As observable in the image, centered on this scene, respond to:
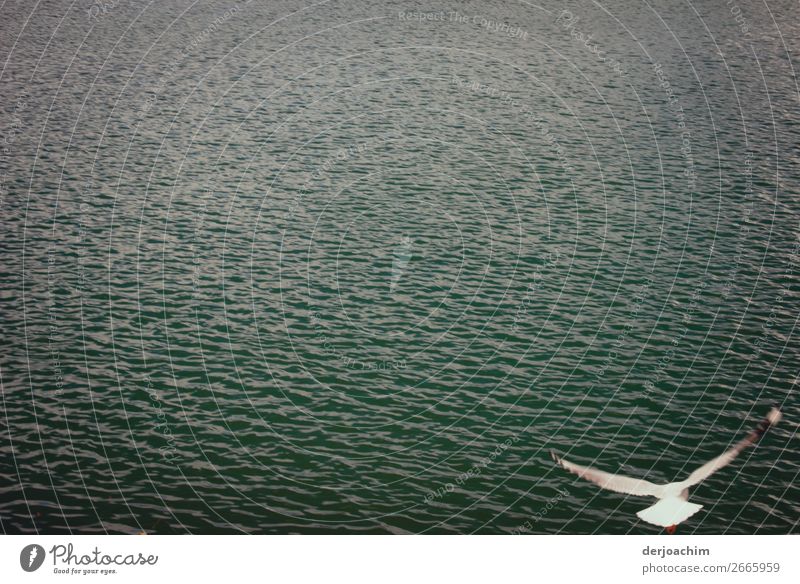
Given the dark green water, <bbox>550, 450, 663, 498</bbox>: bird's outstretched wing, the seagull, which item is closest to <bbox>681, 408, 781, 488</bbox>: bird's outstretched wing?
the seagull

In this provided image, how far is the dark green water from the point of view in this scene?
4631 cm

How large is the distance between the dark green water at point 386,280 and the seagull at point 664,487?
646mm

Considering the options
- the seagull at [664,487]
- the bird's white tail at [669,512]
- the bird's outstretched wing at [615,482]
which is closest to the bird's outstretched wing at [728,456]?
the seagull at [664,487]

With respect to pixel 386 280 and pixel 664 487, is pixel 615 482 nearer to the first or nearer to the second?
pixel 664 487

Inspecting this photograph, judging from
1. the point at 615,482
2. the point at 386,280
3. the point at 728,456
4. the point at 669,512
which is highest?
the point at 386,280

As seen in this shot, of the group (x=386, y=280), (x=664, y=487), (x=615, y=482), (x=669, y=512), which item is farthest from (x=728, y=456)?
(x=386, y=280)

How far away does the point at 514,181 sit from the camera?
83.4 meters

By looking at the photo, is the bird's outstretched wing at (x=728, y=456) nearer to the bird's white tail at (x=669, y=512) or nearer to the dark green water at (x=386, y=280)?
the dark green water at (x=386, y=280)

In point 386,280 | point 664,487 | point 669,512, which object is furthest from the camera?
point 386,280

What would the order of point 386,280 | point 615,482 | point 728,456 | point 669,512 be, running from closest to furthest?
point 669,512
point 615,482
point 728,456
point 386,280

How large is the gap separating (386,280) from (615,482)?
25.0 metres

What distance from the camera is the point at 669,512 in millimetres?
44188

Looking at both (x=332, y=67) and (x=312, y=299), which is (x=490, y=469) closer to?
(x=312, y=299)

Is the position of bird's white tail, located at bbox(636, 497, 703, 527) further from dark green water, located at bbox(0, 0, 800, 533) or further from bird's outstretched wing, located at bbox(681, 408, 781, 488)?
bird's outstretched wing, located at bbox(681, 408, 781, 488)
